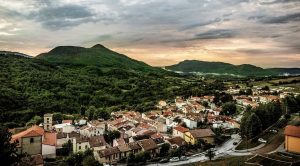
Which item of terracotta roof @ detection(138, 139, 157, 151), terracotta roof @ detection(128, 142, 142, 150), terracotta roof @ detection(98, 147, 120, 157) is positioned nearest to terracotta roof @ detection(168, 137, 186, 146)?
terracotta roof @ detection(138, 139, 157, 151)

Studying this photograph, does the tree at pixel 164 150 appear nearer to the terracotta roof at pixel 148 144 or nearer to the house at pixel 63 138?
the terracotta roof at pixel 148 144

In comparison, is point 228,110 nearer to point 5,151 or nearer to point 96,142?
point 96,142

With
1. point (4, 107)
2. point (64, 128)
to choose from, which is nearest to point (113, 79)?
point (4, 107)

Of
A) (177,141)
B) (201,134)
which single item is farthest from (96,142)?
(201,134)

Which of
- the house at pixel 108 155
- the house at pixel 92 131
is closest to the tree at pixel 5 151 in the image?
the house at pixel 108 155

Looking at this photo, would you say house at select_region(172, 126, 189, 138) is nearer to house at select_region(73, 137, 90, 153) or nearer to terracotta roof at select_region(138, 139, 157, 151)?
terracotta roof at select_region(138, 139, 157, 151)
